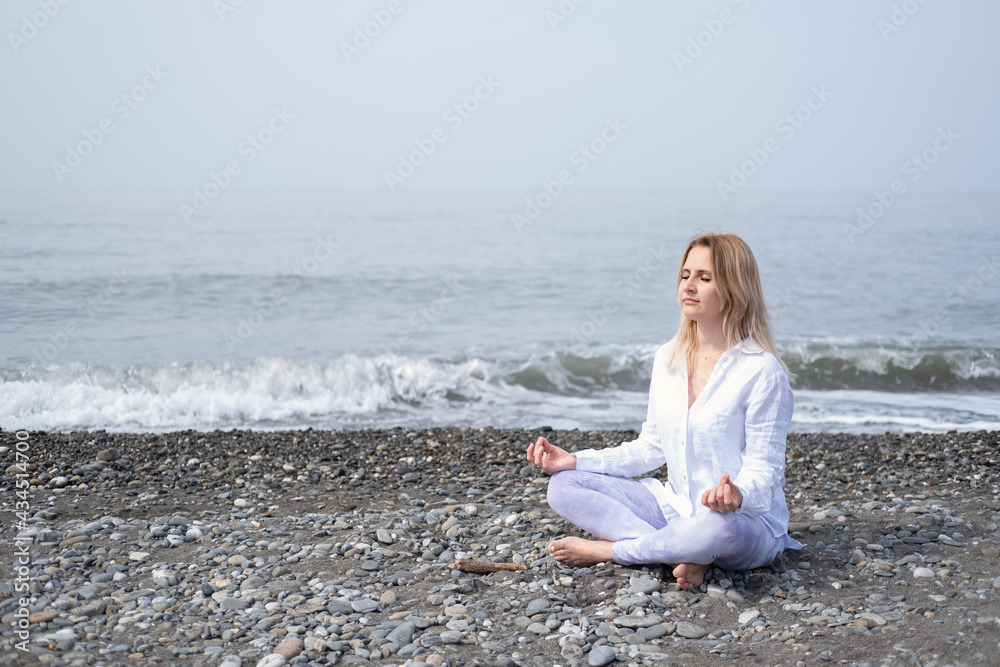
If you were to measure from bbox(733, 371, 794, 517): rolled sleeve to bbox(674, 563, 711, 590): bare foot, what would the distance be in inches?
17.9

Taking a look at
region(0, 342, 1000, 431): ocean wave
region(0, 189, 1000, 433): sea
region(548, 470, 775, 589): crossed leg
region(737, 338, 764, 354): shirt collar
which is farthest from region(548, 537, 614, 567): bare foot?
region(0, 342, 1000, 431): ocean wave

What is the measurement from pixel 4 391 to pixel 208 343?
4.19 meters

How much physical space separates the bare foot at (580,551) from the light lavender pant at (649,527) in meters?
0.07

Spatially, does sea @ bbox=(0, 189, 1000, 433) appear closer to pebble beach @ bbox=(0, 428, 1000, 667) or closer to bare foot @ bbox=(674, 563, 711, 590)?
bare foot @ bbox=(674, 563, 711, 590)

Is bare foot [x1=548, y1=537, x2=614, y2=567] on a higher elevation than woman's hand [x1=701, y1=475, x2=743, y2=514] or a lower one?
lower

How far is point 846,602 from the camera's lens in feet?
12.8

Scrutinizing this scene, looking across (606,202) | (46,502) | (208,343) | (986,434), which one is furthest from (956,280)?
(606,202)

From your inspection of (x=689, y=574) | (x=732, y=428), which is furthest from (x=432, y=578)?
(x=732, y=428)

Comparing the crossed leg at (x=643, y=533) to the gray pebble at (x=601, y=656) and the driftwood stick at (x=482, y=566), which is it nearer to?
the driftwood stick at (x=482, y=566)

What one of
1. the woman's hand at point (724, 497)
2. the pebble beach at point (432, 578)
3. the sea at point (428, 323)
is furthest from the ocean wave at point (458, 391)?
the woman's hand at point (724, 497)

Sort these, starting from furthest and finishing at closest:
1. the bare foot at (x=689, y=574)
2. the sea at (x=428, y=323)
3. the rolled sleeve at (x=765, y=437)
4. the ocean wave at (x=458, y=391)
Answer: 1. the sea at (x=428, y=323)
2. the ocean wave at (x=458, y=391)
3. the bare foot at (x=689, y=574)
4. the rolled sleeve at (x=765, y=437)

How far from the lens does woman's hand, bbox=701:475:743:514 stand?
3.57 metres

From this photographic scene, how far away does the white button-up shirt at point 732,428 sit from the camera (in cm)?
374

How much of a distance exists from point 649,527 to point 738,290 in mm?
1399
